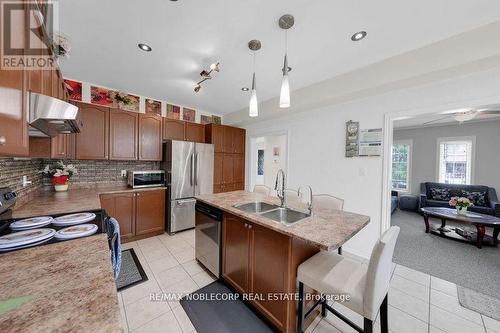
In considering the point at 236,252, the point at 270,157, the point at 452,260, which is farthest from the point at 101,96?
the point at 452,260

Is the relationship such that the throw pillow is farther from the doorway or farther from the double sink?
the double sink

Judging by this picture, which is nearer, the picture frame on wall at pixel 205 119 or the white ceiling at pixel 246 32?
the white ceiling at pixel 246 32

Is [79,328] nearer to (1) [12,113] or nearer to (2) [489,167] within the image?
(1) [12,113]

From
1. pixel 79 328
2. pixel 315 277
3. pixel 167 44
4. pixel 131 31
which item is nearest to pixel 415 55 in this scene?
pixel 315 277

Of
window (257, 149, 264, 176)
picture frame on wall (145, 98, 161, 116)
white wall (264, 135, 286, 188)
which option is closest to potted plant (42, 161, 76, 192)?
picture frame on wall (145, 98, 161, 116)

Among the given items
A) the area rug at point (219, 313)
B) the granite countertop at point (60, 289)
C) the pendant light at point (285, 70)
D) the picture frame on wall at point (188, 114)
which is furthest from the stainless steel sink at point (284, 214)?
the picture frame on wall at point (188, 114)

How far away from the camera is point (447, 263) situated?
8.51 ft

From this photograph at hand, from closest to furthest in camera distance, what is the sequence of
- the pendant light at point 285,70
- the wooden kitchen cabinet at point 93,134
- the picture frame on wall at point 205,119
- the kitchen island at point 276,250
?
the kitchen island at point 276,250 < the pendant light at point 285,70 < the wooden kitchen cabinet at point 93,134 < the picture frame on wall at point 205,119

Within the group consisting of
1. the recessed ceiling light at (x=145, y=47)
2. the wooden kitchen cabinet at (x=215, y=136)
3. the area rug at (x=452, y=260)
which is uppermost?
the recessed ceiling light at (x=145, y=47)

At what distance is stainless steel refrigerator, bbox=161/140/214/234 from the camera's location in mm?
Result: 3398

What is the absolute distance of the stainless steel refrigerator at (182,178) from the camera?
3398mm

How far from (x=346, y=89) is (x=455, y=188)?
480 cm

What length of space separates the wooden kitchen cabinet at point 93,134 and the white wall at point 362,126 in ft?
10.3

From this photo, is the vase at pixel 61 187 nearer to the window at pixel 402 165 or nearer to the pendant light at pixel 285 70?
the pendant light at pixel 285 70
